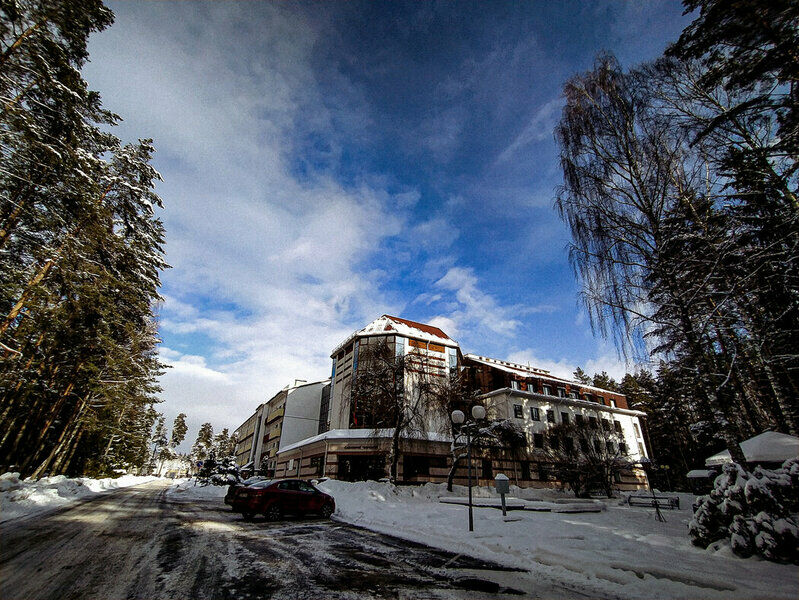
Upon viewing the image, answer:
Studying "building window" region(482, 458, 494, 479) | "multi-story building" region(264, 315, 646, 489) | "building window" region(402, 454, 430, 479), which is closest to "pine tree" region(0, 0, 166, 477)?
"multi-story building" region(264, 315, 646, 489)

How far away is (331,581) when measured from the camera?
502 cm

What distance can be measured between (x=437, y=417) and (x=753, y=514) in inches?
872

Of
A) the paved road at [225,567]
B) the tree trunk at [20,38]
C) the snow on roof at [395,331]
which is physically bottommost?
the paved road at [225,567]

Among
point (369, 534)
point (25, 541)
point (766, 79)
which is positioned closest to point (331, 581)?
point (369, 534)

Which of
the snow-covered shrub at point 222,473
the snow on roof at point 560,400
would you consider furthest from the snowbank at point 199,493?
the snow on roof at point 560,400

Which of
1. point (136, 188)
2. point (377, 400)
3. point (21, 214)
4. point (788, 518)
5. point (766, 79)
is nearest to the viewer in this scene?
point (788, 518)

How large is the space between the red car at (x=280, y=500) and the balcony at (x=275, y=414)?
35.4 meters

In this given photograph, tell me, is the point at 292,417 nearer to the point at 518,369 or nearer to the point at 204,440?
the point at 518,369

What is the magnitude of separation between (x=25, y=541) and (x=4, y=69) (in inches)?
460

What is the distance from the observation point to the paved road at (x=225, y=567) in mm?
4445

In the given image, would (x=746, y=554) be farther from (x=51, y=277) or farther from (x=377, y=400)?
(x=51, y=277)

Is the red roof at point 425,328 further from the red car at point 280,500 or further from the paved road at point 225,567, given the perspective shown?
the paved road at point 225,567

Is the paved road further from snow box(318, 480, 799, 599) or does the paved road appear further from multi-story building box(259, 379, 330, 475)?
multi-story building box(259, 379, 330, 475)

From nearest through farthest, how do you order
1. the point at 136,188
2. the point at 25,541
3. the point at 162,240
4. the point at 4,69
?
the point at 25,541 < the point at 4,69 < the point at 136,188 < the point at 162,240
